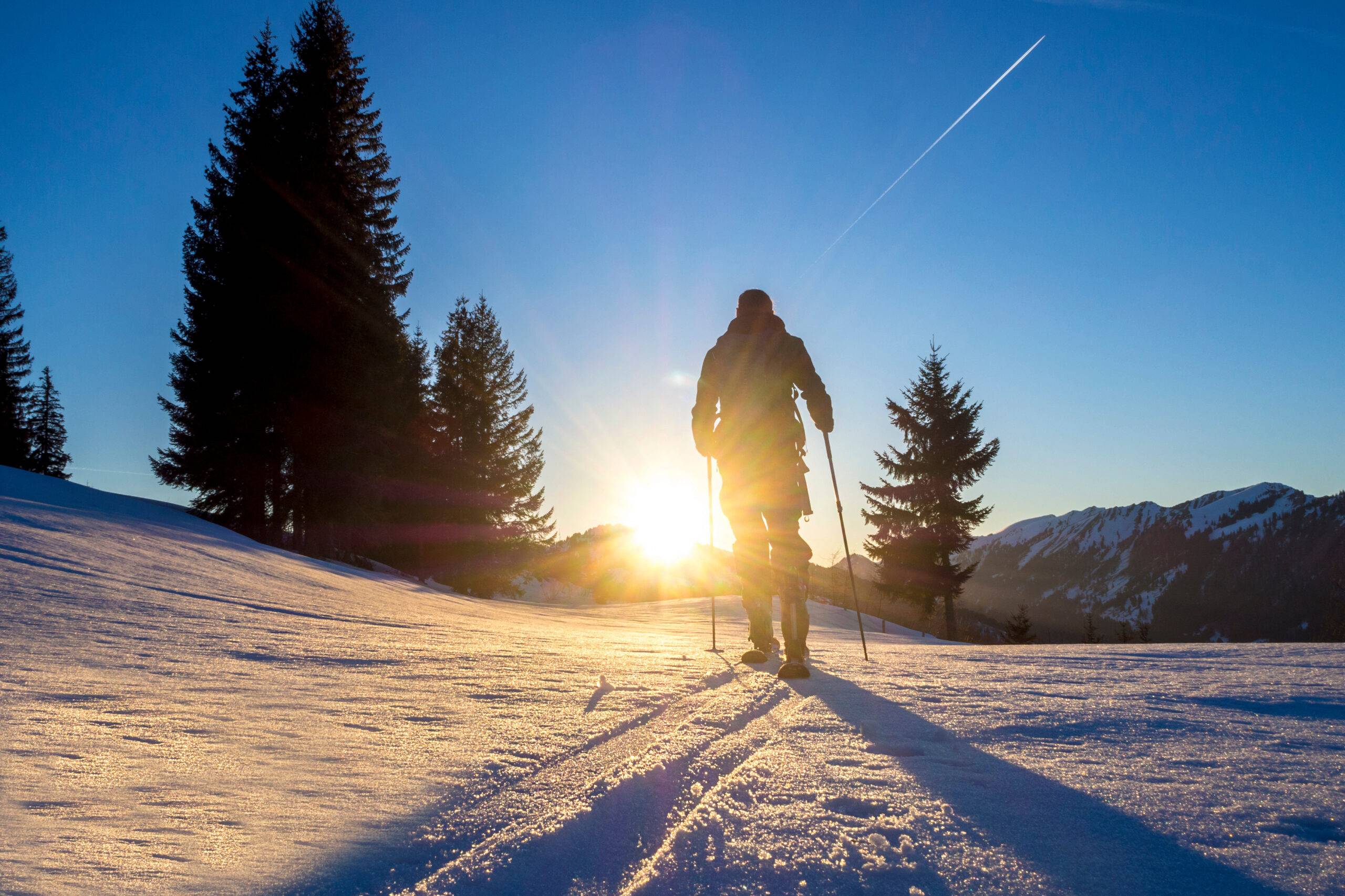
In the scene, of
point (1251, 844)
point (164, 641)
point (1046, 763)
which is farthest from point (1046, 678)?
point (164, 641)

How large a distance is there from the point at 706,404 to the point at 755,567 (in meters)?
1.14

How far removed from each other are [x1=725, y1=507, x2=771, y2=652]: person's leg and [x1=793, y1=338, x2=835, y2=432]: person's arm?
2.90 ft

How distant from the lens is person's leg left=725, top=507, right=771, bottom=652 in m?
3.97

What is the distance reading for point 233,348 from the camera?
53.0ft

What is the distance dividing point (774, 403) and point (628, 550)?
26291mm

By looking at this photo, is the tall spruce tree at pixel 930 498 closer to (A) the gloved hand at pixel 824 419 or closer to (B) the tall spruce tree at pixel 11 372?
(A) the gloved hand at pixel 824 419

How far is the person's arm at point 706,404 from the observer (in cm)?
427

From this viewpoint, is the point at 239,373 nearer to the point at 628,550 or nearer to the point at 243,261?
the point at 243,261

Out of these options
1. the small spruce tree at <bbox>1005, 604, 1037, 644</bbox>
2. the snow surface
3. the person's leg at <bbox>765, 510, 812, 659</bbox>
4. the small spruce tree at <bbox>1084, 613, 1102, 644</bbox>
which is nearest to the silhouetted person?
the person's leg at <bbox>765, 510, 812, 659</bbox>

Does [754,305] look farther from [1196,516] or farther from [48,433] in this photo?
[1196,516]

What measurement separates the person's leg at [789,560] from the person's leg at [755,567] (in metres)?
0.05

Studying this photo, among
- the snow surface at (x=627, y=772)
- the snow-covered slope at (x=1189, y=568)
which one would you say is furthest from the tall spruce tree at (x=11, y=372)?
the snow-covered slope at (x=1189, y=568)

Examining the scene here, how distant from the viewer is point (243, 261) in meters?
16.5

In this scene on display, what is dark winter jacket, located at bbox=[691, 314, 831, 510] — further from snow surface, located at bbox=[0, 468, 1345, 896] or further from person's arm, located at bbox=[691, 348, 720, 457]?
snow surface, located at bbox=[0, 468, 1345, 896]
